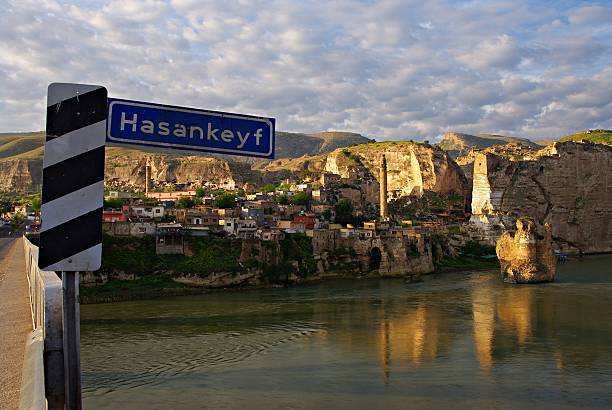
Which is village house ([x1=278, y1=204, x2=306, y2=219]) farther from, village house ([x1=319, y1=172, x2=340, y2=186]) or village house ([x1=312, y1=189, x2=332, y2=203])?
village house ([x1=319, y1=172, x2=340, y2=186])

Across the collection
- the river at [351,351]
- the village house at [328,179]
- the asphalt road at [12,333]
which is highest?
the village house at [328,179]

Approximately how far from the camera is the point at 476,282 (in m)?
40.3

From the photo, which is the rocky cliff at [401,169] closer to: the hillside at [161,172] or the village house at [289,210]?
the hillside at [161,172]

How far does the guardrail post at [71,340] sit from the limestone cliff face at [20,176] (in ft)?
407

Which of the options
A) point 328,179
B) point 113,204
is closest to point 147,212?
point 113,204

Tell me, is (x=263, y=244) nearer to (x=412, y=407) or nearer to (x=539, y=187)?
(x=412, y=407)

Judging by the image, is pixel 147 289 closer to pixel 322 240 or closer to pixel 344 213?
pixel 322 240

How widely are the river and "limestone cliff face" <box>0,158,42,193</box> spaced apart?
9786 cm

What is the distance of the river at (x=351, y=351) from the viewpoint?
47.5 feet

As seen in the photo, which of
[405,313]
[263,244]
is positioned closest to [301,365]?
[405,313]

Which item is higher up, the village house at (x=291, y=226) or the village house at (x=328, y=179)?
the village house at (x=328, y=179)

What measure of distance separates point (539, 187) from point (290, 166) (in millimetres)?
66421

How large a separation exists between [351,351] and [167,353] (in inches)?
271

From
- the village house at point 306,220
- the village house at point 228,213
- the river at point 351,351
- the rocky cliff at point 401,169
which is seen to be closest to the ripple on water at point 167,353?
the river at point 351,351
